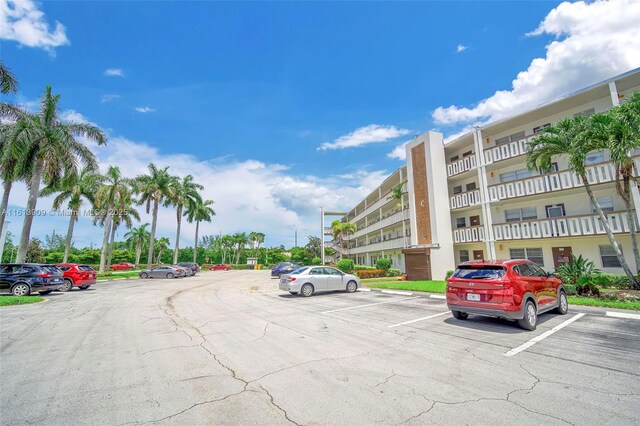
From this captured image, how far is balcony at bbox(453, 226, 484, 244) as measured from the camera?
21.2 meters

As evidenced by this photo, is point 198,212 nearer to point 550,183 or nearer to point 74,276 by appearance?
point 74,276

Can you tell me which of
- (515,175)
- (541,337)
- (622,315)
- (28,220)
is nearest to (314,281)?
(541,337)

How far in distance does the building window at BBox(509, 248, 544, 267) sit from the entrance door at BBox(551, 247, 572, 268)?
737 millimetres

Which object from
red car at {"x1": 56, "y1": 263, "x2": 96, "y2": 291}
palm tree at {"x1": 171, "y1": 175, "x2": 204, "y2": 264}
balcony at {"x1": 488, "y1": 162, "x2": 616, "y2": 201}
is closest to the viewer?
balcony at {"x1": 488, "y1": 162, "x2": 616, "y2": 201}

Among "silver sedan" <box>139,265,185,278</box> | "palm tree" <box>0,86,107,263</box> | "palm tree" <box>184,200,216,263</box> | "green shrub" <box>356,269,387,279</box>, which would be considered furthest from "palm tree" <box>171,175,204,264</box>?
"green shrub" <box>356,269,387,279</box>

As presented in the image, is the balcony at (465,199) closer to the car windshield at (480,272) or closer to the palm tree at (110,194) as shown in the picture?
the car windshield at (480,272)

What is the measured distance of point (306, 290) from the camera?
1500 cm

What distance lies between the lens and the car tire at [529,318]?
713 cm

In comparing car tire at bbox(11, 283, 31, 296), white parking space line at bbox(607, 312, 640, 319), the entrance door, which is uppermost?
the entrance door

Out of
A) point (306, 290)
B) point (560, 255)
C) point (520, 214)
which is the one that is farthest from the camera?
point (520, 214)

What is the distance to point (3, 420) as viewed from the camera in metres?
3.29

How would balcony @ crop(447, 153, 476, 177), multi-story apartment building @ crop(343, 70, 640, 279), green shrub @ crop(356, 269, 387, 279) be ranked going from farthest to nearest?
green shrub @ crop(356, 269, 387, 279) → balcony @ crop(447, 153, 476, 177) → multi-story apartment building @ crop(343, 70, 640, 279)

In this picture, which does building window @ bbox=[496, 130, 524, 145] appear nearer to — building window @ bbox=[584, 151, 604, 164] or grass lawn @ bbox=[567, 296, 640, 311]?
building window @ bbox=[584, 151, 604, 164]

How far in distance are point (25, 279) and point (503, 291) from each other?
2102 cm
